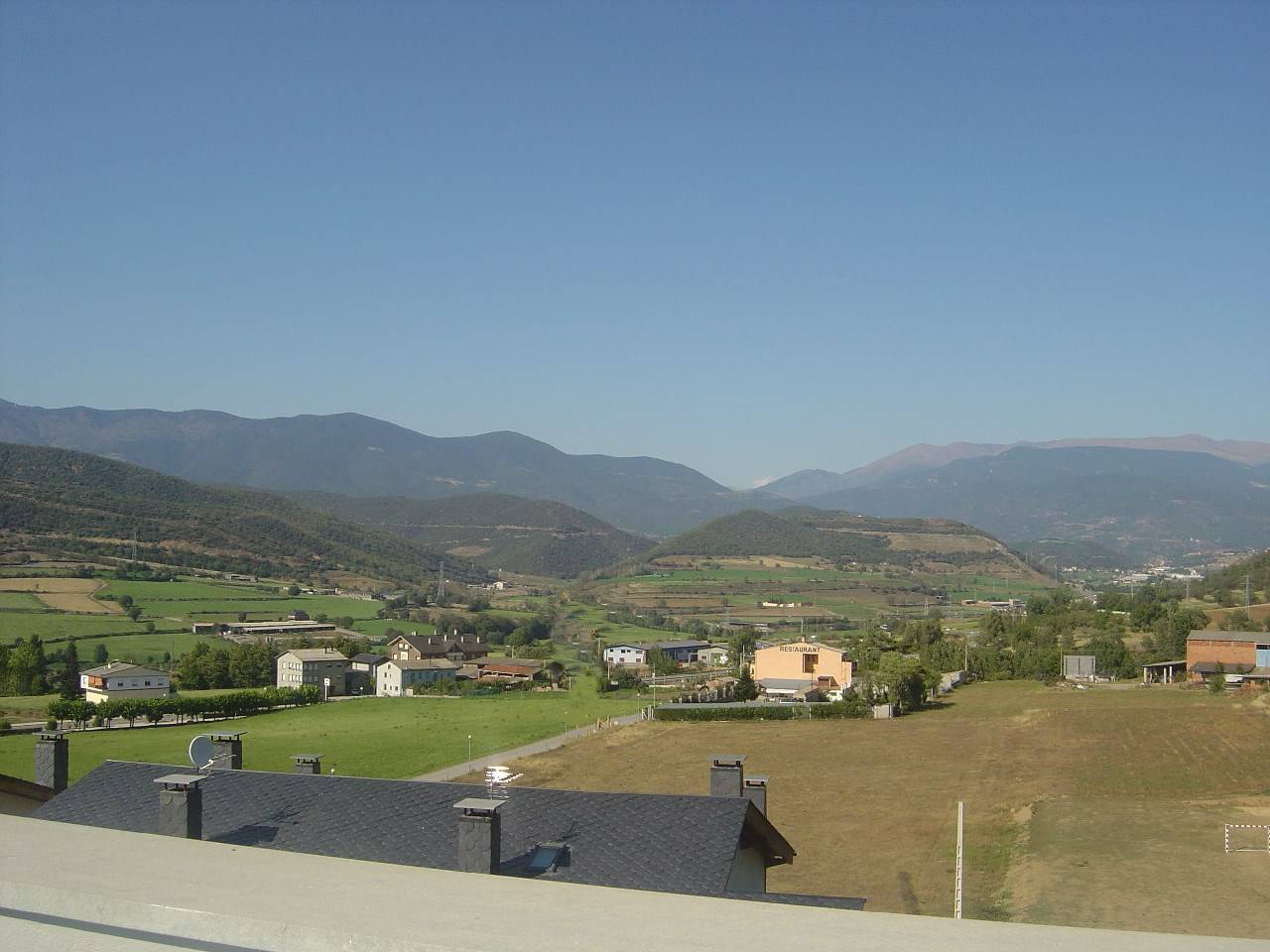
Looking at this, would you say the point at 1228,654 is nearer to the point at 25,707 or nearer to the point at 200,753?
the point at 200,753

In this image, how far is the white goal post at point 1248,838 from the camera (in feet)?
59.0

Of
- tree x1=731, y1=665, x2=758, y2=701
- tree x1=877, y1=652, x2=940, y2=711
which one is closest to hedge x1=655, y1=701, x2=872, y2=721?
tree x1=877, y1=652, x2=940, y2=711

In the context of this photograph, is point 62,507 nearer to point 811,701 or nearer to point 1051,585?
point 811,701

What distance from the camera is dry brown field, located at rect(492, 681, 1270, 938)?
1529 centimetres

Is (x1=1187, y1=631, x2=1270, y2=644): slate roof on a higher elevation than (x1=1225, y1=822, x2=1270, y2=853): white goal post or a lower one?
lower

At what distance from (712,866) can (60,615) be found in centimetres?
6360

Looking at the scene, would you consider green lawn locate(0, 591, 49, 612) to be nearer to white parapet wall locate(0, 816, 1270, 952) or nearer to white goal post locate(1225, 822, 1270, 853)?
white goal post locate(1225, 822, 1270, 853)

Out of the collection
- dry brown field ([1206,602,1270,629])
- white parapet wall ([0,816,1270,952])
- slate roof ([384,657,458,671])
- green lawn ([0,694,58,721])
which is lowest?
slate roof ([384,657,458,671])

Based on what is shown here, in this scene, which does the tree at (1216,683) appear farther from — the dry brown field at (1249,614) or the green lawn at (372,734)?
the green lawn at (372,734)

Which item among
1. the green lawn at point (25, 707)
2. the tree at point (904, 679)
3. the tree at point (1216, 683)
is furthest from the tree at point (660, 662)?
the green lawn at point (25, 707)

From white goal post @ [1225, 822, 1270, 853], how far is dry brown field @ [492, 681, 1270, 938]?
1.06ft

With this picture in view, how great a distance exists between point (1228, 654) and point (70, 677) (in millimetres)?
52078

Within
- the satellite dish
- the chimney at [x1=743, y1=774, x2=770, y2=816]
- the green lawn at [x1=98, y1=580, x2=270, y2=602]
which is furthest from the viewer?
the green lawn at [x1=98, y1=580, x2=270, y2=602]

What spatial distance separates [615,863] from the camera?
26.5 feet
